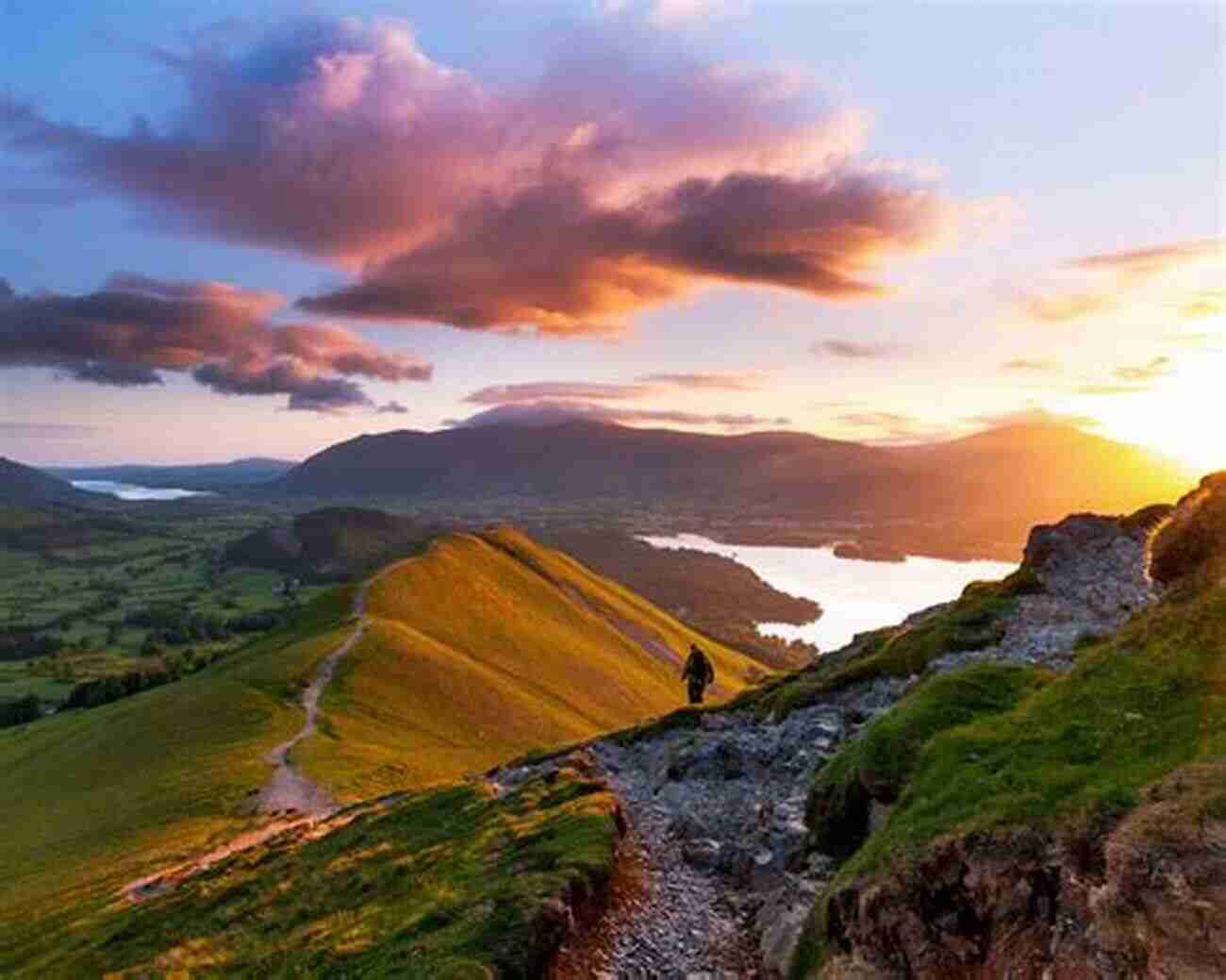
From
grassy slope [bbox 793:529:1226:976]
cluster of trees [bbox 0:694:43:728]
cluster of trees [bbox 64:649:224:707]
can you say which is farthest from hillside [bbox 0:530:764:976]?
cluster of trees [bbox 0:694:43:728]

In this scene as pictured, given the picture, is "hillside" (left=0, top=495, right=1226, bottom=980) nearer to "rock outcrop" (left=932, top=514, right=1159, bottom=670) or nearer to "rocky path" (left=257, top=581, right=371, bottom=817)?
"rock outcrop" (left=932, top=514, right=1159, bottom=670)

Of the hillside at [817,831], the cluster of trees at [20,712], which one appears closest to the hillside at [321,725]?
the hillside at [817,831]

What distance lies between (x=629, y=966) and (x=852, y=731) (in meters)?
22.8

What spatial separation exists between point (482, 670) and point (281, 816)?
55.0 metres

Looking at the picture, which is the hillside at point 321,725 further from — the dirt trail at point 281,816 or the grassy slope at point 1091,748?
the grassy slope at point 1091,748

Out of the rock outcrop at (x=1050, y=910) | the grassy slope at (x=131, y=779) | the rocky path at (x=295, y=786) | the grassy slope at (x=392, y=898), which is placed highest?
the rock outcrop at (x=1050, y=910)

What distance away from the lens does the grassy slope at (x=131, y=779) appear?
54469 mm

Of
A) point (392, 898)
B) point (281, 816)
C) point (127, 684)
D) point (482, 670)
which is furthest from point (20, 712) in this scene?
point (392, 898)

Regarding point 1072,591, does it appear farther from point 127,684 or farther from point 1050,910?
point 127,684

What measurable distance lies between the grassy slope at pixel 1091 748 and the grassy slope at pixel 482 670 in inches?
2134

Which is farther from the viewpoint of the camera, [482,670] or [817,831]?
[482,670]

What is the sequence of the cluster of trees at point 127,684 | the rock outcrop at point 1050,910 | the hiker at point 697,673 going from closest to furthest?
the rock outcrop at point 1050,910 → the hiker at point 697,673 → the cluster of trees at point 127,684

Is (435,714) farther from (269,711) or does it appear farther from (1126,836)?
(1126,836)

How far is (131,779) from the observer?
80.2 metres
